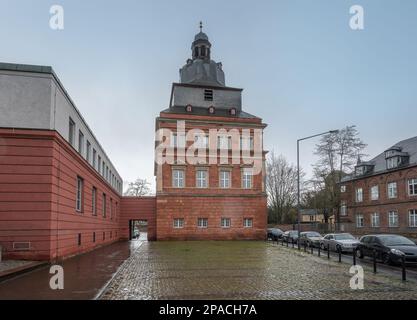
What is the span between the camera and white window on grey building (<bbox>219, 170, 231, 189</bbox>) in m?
41.0

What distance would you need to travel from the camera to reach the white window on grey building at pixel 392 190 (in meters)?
43.9

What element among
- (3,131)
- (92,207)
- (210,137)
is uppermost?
(210,137)

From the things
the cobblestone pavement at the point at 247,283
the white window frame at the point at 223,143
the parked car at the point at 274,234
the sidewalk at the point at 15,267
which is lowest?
the parked car at the point at 274,234

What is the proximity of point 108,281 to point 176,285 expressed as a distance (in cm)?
222

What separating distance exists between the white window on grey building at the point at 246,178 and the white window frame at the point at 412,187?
1690 cm

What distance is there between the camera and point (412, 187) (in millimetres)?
40906

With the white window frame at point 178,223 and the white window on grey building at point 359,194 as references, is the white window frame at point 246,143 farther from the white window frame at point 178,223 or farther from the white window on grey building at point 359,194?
the white window on grey building at point 359,194

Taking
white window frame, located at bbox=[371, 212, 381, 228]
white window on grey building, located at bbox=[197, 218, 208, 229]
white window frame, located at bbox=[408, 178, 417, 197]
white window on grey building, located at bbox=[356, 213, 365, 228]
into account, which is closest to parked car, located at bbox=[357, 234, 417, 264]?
white window on grey building, located at bbox=[197, 218, 208, 229]

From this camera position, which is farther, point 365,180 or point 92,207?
point 365,180

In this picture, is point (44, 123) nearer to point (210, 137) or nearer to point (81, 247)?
point (81, 247)

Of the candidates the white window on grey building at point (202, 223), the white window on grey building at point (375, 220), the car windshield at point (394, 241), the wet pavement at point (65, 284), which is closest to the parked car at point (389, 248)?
the car windshield at point (394, 241)

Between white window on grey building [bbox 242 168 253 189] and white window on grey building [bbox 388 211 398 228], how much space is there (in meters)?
16.8

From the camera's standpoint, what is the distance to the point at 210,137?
40.8 metres

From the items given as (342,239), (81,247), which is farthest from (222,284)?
(342,239)
